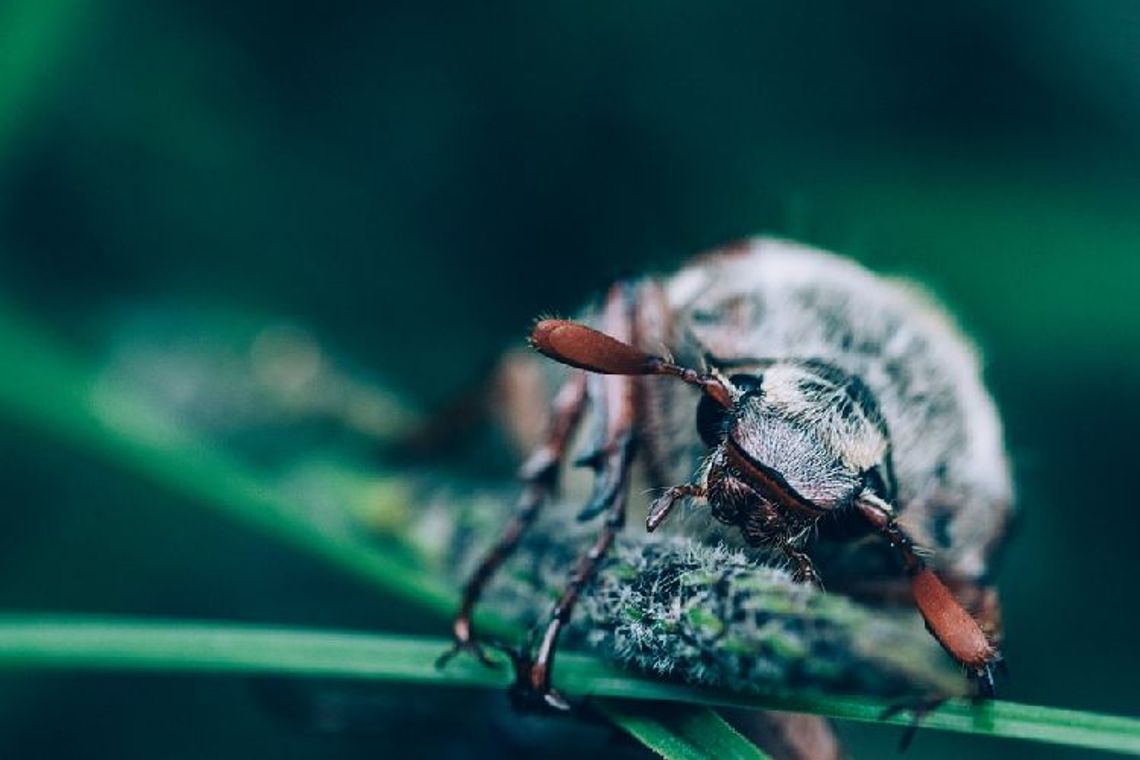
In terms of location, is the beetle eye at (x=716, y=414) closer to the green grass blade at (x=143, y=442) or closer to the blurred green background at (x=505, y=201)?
the green grass blade at (x=143, y=442)

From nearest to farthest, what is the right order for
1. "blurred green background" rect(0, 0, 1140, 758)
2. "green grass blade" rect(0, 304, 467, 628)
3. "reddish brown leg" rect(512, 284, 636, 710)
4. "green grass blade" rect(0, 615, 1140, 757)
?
1. "green grass blade" rect(0, 615, 1140, 757)
2. "reddish brown leg" rect(512, 284, 636, 710)
3. "green grass blade" rect(0, 304, 467, 628)
4. "blurred green background" rect(0, 0, 1140, 758)

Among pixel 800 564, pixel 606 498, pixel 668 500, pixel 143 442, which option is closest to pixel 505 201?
pixel 143 442

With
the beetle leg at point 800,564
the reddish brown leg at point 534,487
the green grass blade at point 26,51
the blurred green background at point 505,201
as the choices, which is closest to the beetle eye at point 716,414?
the beetle leg at point 800,564

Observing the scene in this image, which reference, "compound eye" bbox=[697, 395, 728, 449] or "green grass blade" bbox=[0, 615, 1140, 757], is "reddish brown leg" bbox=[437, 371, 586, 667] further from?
"compound eye" bbox=[697, 395, 728, 449]

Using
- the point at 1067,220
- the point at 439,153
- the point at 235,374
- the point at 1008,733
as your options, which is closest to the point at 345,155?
the point at 439,153

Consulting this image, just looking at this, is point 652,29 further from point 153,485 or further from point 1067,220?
point 153,485

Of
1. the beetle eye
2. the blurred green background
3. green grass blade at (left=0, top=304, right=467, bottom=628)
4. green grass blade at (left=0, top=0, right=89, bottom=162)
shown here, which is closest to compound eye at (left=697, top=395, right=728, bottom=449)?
the beetle eye

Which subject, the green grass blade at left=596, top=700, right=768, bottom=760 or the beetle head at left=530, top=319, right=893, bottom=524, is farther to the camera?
the green grass blade at left=596, top=700, right=768, bottom=760
